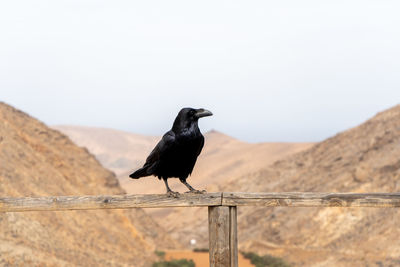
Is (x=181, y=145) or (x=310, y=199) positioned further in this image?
(x=181, y=145)

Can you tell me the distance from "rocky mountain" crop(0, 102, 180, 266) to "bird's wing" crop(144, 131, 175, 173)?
9.02 meters

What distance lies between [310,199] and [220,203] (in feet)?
3.00

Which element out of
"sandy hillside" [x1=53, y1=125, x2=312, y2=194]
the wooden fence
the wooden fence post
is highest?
"sandy hillside" [x1=53, y1=125, x2=312, y2=194]

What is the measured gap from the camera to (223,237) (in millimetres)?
4879

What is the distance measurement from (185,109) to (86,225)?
16.1 m

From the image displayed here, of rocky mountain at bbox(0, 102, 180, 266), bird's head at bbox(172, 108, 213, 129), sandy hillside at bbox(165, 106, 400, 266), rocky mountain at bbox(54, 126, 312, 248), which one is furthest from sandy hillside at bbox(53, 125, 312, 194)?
bird's head at bbox(172, 108, 213, 129)

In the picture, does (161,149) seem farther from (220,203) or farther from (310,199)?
(310,199)

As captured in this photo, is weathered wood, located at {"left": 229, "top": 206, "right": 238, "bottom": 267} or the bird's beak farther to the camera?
the bird's beak

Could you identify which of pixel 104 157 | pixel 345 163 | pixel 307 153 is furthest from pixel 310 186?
pixel 104 157

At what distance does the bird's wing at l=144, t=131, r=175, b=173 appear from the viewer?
17.7ft

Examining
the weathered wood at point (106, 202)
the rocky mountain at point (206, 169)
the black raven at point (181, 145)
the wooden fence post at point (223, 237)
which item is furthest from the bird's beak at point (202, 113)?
the rocky mountain at point (206, 169)

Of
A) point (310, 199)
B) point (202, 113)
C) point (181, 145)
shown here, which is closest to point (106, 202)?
point (181, 145)

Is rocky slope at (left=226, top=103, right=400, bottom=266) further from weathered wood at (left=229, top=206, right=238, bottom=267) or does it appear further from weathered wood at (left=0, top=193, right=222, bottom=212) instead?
weathered wood at (left=0, top=193, right=222, bottom=212)

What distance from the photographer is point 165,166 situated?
219 inches
